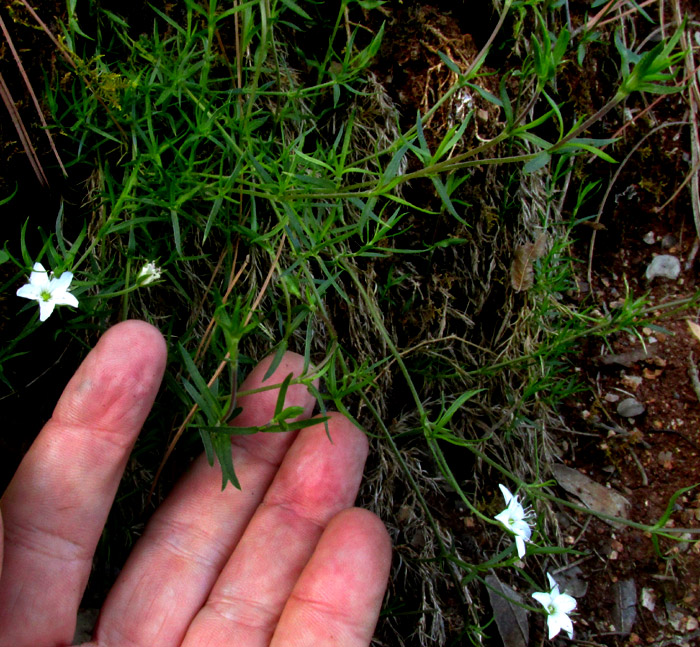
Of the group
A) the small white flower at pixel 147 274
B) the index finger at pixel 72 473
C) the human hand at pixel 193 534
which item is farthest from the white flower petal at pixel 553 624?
the small white flower at pixel 147 274

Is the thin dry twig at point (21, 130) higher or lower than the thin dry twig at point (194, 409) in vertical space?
higher

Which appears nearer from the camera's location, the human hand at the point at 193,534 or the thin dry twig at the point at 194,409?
the human hand at the point at 193,534

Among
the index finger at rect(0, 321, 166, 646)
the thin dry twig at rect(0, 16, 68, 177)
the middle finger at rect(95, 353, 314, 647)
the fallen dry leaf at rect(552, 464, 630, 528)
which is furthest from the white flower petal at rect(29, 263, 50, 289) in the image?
the fallen dry leaf at rect(552, 464, 630, 528)

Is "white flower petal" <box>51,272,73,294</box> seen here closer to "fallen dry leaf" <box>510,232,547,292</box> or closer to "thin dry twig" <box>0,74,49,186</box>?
"thin dry twig" <box>0,74,49,186</box>

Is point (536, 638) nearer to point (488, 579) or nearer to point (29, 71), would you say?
point (488, 579)

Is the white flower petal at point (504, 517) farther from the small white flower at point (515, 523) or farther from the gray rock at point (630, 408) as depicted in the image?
the gray rock at point (630, 408)

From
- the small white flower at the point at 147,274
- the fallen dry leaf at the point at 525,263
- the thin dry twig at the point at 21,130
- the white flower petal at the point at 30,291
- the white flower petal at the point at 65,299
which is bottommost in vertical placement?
the fallen dry leaf at the point at 525,263
